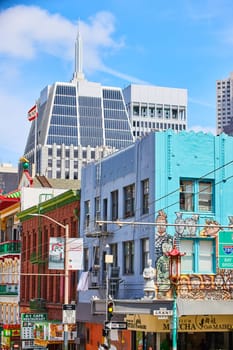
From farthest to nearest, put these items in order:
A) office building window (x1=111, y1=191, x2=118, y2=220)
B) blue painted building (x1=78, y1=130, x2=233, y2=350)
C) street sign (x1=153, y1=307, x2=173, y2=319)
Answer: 1. office building window (x1=111, y1=191, x2=118, y2=220)
2. blue painted building (x1=78, y1=130, x2=233, y2=350)
3. street sign (x1=153, y1=307, x2=173, y2=319)

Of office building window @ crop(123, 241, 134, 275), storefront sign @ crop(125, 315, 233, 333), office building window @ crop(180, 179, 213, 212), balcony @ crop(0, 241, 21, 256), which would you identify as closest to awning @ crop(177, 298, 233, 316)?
storefront sign @ crop(125, 315, 233, 333)

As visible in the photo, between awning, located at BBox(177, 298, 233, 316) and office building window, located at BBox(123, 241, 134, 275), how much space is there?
467 cm

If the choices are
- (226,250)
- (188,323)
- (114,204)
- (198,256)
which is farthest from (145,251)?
(226,250)

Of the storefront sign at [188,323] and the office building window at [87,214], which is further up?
the office building window at [87,214]

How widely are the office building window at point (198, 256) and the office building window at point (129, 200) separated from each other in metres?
3.98

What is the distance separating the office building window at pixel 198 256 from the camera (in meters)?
34.2

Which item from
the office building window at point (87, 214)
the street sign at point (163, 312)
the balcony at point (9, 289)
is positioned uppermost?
the office building window at point (87, 214)

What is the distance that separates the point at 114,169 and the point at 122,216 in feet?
9.18

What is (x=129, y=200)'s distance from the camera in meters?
37.8

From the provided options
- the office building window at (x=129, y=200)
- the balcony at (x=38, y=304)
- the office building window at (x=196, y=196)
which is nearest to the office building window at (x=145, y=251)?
the office building window at (x=129, y=200)

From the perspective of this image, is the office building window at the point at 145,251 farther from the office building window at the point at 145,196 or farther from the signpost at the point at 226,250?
the signpost at the point at 226,250

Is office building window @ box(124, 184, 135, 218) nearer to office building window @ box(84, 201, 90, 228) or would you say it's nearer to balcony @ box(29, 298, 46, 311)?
office building window @ box(84, 201, 90, 228)

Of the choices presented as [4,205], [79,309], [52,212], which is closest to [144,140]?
[79,309]

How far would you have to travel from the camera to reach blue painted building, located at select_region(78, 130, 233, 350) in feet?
110
